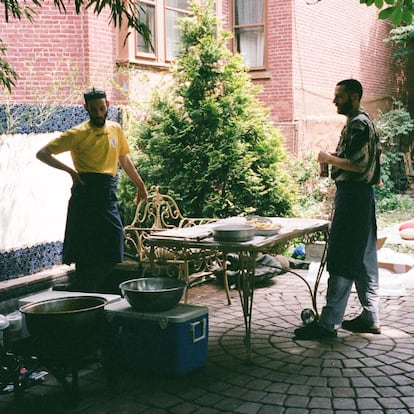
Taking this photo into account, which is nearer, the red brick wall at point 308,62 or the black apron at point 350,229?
the black apron at point 350,229

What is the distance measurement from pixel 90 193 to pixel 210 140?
335 cm

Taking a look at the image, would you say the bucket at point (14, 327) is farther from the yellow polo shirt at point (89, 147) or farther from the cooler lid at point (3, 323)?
the yellow polo shirt at point (89, 147)

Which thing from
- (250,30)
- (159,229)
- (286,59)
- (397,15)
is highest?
(250,30)

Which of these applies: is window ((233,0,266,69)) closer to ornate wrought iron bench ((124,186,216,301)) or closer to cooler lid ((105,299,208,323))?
ornate wrought iron bench ((124,186,216,301))

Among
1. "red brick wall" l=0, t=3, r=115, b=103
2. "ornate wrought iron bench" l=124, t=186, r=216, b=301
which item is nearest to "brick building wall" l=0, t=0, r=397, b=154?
"red brick wall" l=0, t=3, r=115, b=103

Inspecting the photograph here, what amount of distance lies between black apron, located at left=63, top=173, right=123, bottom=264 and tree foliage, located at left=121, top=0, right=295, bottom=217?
9.20ft

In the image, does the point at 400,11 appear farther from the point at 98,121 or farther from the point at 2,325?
the point at 2,325

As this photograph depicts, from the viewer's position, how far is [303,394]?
443cm

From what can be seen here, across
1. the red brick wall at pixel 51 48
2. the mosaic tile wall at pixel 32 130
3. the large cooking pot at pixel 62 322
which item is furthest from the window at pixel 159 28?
the large cooking pot at pixel 62 322

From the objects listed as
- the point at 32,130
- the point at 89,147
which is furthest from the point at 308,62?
the point at 89,147

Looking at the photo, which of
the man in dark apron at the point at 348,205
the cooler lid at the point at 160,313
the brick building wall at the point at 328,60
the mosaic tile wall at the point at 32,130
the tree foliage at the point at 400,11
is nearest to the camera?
the cooler lid at the point at 160,313

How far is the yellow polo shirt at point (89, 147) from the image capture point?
5.52 metres

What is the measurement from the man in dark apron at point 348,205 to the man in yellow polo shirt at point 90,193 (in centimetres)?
188

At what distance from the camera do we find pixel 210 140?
864cm
